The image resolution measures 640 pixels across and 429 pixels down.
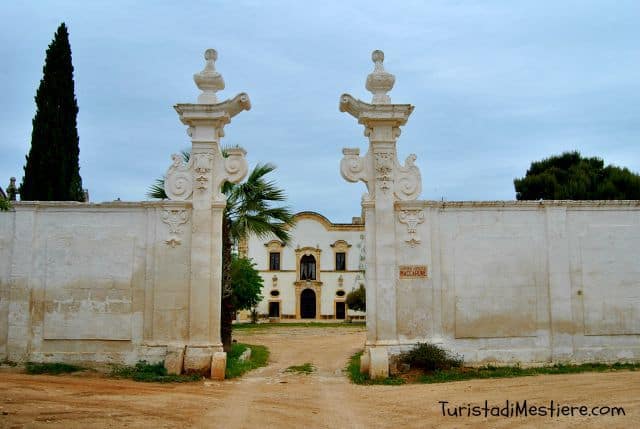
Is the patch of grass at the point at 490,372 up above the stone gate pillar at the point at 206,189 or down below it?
below

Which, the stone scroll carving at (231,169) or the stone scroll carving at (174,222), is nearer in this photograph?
the stone scroll carving at (174,222)

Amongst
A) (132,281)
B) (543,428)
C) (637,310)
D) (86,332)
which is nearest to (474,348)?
(637,310)

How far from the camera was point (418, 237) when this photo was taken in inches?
470

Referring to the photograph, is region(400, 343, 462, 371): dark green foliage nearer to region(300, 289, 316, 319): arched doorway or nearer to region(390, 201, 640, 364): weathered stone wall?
region(390, 201, 640, 364): weathered stone wall

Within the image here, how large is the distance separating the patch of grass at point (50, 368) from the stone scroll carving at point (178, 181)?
357cm

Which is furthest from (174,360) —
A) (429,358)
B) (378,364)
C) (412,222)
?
(412,222)

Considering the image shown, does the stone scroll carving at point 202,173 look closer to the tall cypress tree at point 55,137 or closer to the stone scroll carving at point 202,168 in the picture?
the stone scroll carving at point 202,168

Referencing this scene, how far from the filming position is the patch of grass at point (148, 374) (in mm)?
10961

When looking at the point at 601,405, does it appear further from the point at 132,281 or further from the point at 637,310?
the point at 132,281

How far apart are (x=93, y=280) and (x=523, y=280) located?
26.8 ft

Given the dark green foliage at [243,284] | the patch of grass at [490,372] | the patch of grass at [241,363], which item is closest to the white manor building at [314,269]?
the dark green foliage at [243,284]

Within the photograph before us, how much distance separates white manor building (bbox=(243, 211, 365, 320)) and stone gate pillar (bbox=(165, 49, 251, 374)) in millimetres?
42728

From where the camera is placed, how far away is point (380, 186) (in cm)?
1197

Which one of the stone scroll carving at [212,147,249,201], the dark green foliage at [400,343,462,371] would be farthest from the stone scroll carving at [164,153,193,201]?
the dark green foliage at [400,343,462,371]
